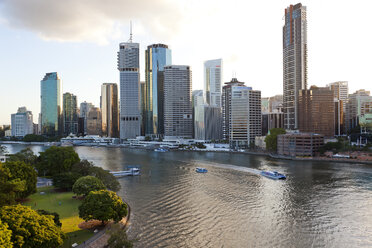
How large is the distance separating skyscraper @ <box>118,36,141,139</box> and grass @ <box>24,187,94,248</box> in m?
144

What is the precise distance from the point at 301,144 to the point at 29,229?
81531mm

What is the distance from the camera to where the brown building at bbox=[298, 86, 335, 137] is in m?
120

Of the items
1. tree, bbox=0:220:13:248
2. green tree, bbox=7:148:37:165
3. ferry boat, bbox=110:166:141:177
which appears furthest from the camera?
ferry boat, bbox=110:166:141:177

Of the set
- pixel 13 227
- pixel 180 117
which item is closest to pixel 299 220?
pixel 13 227

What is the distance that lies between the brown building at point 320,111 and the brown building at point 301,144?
3331 centimetres

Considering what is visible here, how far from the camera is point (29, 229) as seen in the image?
57.9 feet

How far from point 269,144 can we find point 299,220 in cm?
6878

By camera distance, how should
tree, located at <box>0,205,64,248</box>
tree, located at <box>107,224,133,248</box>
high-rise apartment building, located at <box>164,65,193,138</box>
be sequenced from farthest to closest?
high-rise apartment building, located at <box>164,65,193,138</box> → tree, located at <box>107,224,133,248</box> → tree, located at <box>0,205,64,248</box>

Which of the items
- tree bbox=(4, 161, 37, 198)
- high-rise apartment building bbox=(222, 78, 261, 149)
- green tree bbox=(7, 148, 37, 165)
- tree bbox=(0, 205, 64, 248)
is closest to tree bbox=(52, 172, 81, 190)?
tree bbox=(4, 161, 37, 198)

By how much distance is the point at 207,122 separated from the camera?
6289 inches

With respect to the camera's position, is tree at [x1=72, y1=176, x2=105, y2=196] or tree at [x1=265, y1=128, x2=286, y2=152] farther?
tree at [x1=265, y1=128, x2=286, y2=152]

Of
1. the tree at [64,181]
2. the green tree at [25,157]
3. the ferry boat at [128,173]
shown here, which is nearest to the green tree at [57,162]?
the green tree at [25,157]

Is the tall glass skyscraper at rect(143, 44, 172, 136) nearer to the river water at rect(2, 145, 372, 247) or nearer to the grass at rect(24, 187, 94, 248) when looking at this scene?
the river water at rect(2, 145, 372, 247)

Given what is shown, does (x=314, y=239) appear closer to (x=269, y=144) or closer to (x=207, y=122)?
(x=269, y=144)
